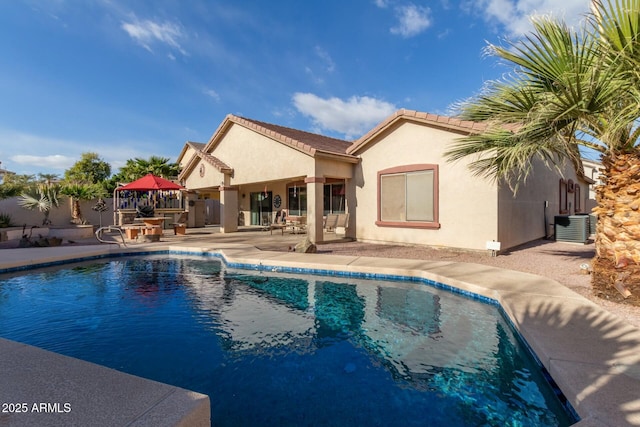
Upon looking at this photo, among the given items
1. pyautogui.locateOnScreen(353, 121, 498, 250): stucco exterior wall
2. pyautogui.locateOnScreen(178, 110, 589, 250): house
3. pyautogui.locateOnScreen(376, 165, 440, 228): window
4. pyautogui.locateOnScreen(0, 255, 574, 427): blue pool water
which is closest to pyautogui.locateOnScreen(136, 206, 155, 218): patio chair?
pyautogui.locateOnScreen(178, 110, 589, 250): house

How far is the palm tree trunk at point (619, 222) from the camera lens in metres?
5.21

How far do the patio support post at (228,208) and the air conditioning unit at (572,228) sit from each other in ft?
53.9

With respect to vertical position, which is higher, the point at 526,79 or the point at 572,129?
the point at 526,79

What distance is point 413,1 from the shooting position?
14.5 m

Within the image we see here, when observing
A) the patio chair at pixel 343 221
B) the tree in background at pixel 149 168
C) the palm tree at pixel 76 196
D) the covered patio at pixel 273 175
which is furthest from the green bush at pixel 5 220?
the patio chair at pixel 343 221

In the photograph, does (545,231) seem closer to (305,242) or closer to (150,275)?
(305,242)

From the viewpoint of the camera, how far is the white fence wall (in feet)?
56.3

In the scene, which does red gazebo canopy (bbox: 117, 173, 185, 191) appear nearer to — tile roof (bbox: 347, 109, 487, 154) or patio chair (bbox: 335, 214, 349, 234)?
patio chair (bbox: 335, 214, 349, 234)

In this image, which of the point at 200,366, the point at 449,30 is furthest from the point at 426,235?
the point at 449,30

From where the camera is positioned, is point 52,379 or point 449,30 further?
point 449,30

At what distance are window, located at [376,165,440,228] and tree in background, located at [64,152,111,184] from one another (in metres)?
42.4

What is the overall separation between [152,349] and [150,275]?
5.17 meters

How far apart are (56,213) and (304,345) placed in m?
21.2

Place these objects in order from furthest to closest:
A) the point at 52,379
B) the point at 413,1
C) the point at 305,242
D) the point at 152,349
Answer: the point at 413,1 → the point at 305,242 → the point at 152,349 → the point at 52,379
